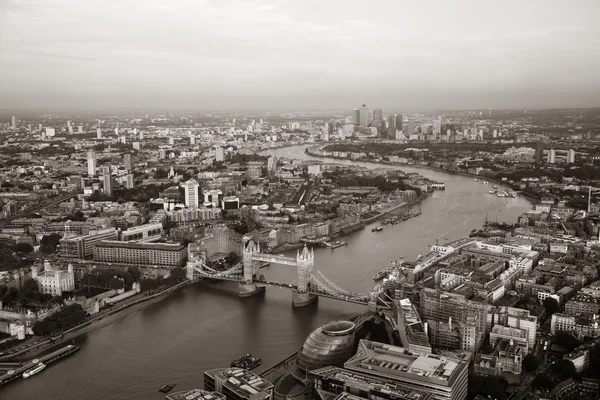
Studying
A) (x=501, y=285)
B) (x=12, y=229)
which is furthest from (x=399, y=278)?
(x=12, y=229)

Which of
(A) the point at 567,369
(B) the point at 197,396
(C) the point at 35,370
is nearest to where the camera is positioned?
(B) the point at 197,396

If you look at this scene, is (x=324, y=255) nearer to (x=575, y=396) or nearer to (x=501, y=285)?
(x=501, y=285)

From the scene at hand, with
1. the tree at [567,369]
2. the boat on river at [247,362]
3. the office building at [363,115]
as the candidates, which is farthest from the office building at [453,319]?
the office building at [363,115]

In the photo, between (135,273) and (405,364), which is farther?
(135,273)

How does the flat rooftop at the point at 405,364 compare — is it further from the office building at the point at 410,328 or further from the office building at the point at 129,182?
the office building at the point at 129,182

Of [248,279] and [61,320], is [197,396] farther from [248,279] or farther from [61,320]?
[248,279]

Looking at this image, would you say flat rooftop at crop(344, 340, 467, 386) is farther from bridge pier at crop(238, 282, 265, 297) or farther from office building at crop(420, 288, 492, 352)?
bridge pier at crop(238, 282, 265, 297)

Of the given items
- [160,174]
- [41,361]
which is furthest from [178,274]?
[160,174]
